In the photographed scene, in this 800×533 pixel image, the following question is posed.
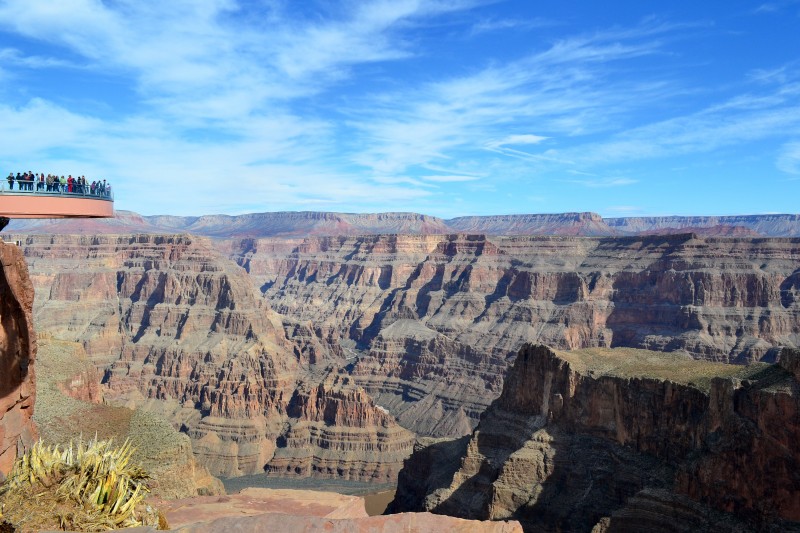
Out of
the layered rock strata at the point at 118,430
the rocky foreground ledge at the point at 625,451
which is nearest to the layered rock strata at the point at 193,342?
the rocky foreground ledge at the point at 625,451

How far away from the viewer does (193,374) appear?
131 m

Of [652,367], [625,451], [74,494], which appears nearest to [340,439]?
[652,367]

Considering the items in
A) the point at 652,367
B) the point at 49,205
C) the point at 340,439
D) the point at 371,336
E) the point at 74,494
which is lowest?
the point at 340,439

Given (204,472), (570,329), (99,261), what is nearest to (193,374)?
(99,261)

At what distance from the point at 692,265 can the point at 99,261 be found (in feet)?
428

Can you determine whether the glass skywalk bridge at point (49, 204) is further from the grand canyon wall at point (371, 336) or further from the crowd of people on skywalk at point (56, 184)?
the grand canyon wall at point (371, 336)

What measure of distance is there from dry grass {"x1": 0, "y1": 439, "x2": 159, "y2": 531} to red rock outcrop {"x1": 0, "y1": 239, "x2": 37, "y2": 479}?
5983mm

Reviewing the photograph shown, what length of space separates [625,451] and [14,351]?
44582 millimetres

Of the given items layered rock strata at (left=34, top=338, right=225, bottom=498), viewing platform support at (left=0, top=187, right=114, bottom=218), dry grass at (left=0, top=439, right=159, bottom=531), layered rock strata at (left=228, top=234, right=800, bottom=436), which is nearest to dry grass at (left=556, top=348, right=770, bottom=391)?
layered rock strata at (left=34, top=338, right=225, bottom=498)

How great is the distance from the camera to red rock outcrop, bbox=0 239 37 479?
23.4 metres

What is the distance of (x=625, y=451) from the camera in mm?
55500

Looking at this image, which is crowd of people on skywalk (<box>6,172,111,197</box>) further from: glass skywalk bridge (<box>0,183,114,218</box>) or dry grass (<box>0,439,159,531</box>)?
dry grass (<box>0,439,159,531</box>)

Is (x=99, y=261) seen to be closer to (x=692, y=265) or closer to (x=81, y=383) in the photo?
(x=81, y=383)

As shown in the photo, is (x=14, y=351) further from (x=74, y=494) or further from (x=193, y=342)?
(x=193, y=342)
